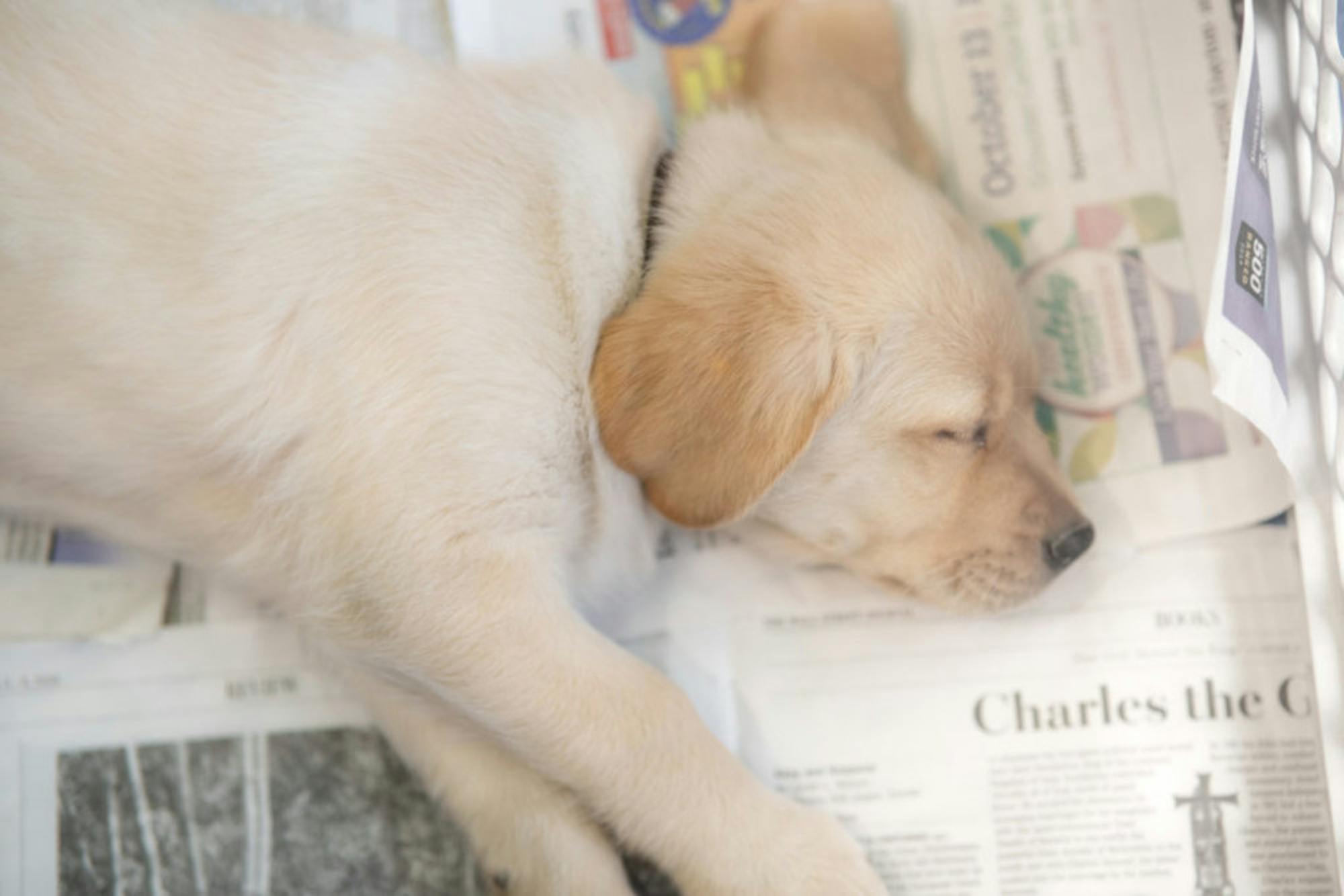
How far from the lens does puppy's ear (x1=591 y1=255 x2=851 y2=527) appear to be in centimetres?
121

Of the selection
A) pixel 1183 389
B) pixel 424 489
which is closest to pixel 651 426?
pixel 424 489

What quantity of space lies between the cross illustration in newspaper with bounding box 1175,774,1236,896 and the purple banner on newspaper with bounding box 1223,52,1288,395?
0.57m

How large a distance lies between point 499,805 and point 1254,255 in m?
1.12

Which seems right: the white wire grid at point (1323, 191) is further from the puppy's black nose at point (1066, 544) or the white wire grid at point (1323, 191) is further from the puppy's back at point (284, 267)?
the puppy's back at point (284, 267)

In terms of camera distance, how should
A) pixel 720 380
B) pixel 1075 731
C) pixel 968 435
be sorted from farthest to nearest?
pixel 1075 731
pixel 968 435
pixel 720 380

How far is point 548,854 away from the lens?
141 centimetres

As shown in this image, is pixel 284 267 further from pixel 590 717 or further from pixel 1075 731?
pixel 1075 731

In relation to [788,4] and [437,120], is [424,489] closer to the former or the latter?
[437,120]

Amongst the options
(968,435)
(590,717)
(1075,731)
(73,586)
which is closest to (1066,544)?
(968,435)

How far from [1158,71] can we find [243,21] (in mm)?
1246

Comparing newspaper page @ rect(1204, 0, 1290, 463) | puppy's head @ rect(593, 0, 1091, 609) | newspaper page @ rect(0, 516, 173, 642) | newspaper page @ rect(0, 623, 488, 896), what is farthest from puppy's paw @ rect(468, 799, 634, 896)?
newspaper page @ rect(1204, 0, 1290, 463)

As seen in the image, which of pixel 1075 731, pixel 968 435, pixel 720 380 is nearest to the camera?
pixel 720 380

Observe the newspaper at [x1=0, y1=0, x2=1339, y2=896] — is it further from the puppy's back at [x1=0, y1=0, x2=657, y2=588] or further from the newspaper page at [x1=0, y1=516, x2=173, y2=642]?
the puppy's back at [x1=0, y1=0, x2=657, y2=588]

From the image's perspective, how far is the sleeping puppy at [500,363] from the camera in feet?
4.04
